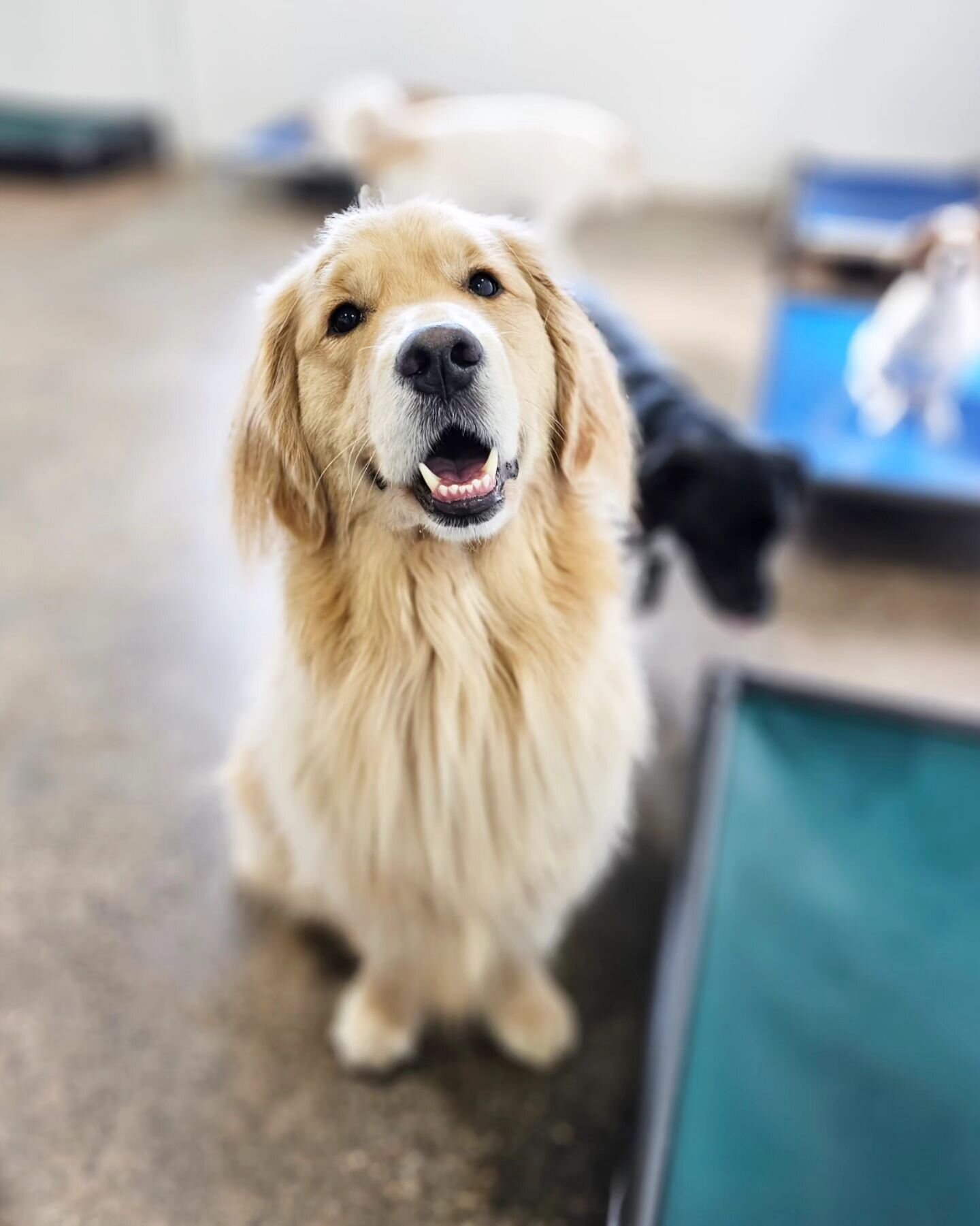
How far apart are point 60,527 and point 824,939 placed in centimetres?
213

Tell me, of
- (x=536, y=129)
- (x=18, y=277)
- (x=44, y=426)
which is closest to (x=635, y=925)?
(x=44, y=426)

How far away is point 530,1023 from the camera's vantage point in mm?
1340

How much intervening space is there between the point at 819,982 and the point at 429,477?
1042 mm

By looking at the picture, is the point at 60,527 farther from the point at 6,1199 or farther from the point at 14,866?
the point at 6,1199

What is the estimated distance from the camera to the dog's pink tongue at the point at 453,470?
34.6 inches

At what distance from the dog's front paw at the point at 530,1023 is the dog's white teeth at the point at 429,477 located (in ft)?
2.67

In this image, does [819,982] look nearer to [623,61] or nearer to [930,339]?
[930,339]

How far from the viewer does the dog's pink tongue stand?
879 mm

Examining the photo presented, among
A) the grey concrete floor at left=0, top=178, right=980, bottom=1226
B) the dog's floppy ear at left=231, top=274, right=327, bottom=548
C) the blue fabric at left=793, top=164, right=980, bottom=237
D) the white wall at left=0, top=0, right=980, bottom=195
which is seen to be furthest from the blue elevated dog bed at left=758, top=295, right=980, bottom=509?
the white wall at left=0, top=0, right=980, bottom=195

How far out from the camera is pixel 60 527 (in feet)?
7.88

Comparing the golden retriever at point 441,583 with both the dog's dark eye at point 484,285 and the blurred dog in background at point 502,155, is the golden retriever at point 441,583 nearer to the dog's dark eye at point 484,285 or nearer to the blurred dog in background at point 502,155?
the dog's dark eye at point 484,285

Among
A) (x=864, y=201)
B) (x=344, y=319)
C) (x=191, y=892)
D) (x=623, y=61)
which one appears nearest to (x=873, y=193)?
(x=864, y=201)

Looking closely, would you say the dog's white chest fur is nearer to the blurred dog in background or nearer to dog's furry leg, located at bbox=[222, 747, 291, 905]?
dog's furry leg, located at bbox=[222, 747, 291, 905]

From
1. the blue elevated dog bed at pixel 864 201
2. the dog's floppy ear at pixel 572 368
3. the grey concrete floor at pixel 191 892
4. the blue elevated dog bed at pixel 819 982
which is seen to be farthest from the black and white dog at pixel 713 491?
the blue elevated dog bed at pixel 864 201
